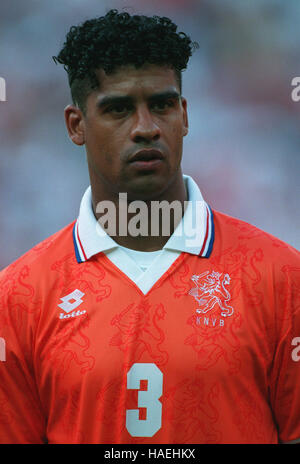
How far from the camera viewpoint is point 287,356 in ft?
5.06

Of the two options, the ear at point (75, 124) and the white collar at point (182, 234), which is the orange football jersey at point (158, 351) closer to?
the white collar at point (182, 234)

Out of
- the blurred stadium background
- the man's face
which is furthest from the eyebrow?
the blurred stadium background

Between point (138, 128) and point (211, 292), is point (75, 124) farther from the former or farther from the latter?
point (211, 292)

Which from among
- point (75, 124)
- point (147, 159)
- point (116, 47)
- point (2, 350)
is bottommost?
point (2, 350)

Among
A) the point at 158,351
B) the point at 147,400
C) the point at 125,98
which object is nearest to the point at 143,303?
the point at 158,351

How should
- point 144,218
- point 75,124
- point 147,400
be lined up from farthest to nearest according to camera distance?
point 75,124 < point 144,218 < point 147,400

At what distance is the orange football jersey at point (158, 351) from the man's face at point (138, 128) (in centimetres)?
21

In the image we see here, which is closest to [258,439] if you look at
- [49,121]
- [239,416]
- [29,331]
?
[239,416]

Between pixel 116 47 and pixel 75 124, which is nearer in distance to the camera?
pixel 116 47

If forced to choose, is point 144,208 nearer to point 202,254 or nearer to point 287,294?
point 202,254

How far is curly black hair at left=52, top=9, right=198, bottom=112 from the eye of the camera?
158 cm

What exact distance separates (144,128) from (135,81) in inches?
4.9

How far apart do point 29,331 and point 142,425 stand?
14.1 inches

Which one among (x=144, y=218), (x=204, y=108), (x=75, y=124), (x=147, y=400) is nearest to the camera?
(x=147, y=400)
